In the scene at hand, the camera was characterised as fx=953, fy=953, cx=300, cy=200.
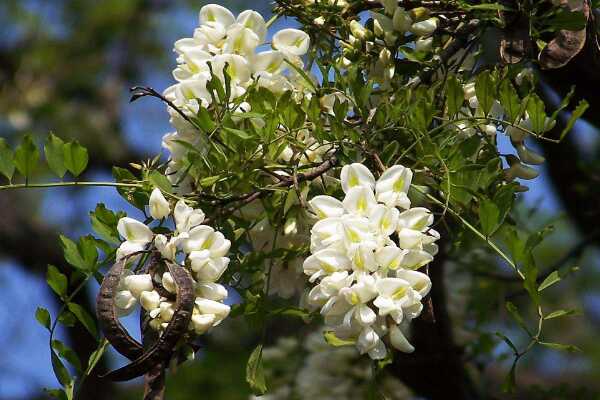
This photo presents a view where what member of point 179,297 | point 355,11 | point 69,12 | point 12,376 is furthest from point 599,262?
point 179,297

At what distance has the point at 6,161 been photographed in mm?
912

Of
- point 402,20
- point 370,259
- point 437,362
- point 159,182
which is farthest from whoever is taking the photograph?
point 437,362

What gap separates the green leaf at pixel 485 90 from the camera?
0.85 m

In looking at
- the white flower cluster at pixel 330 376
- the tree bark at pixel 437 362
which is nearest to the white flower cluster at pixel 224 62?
the tree bark at pixel 437 362

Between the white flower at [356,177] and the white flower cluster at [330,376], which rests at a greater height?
the white flower at [356,177]

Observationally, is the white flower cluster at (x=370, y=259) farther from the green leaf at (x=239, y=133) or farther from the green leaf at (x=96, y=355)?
the green leaf at (x=96, y=355)

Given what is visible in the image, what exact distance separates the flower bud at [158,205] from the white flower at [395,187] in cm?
19

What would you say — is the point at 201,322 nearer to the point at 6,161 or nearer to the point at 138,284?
the point at 138,284

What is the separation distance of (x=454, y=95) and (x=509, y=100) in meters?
0.05

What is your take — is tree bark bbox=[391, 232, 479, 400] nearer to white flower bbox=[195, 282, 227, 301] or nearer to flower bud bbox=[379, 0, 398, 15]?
flower bud bbox=[379, 0, 398, 15]

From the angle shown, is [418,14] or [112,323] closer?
[112,323]

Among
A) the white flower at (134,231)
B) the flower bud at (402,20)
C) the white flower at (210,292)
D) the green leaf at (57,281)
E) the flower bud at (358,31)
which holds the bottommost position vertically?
the green leaf at (57,281)

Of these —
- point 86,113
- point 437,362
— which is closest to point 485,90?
point 437,362

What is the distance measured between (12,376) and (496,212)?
8.38 ft
